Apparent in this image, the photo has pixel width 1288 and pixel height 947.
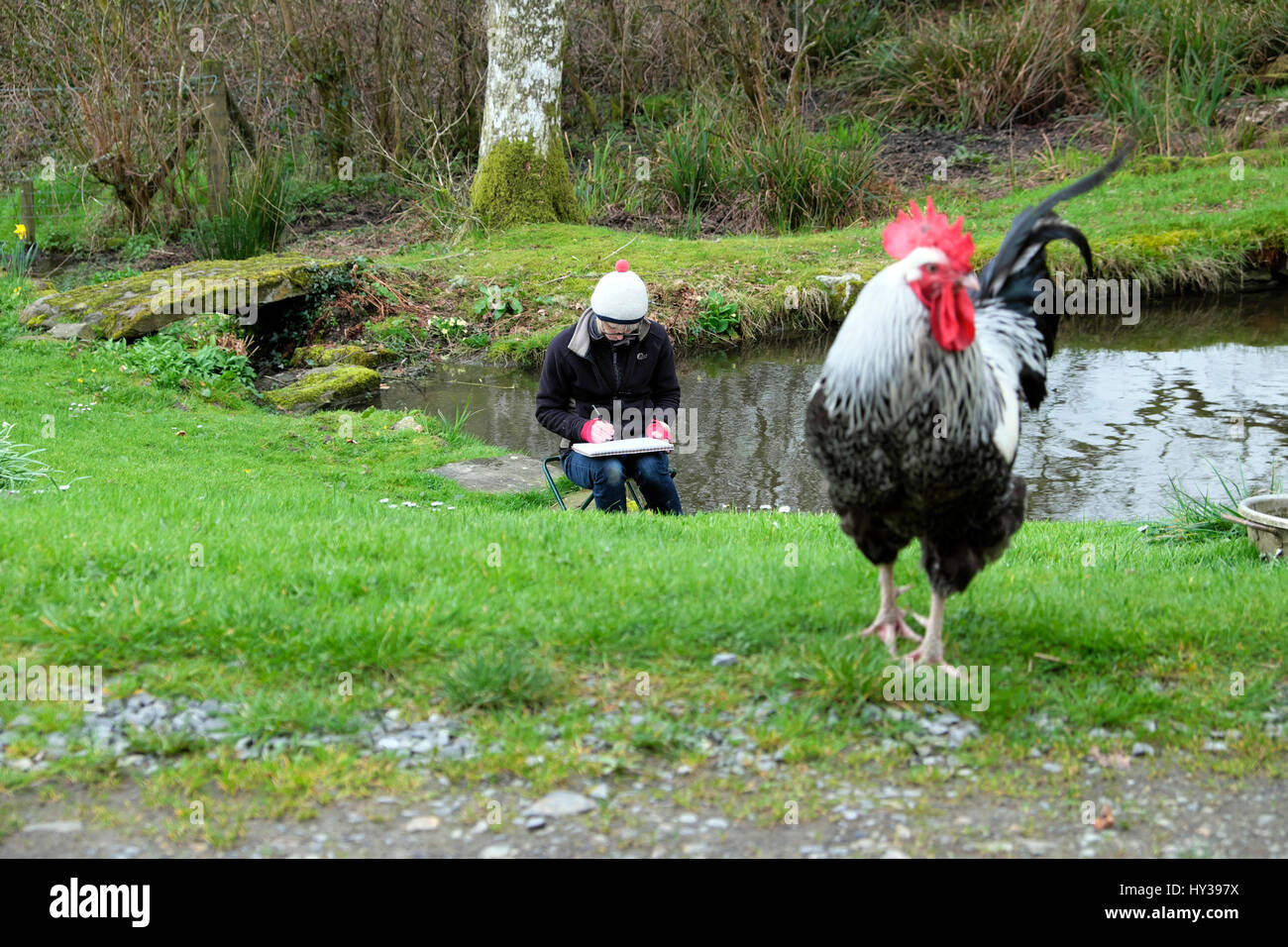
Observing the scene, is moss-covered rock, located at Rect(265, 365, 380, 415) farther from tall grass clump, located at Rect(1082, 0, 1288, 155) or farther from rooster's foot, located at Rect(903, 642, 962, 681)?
tall grass clump, located at Rect(1082, 0, 1288, 155)

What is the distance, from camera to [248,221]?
1420 centimetres

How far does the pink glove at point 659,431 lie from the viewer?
713 centimetres

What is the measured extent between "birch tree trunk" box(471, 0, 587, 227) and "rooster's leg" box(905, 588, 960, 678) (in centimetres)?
1218

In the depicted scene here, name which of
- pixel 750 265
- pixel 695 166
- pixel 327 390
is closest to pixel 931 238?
pixel 327 390

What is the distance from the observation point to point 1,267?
14.5 metres

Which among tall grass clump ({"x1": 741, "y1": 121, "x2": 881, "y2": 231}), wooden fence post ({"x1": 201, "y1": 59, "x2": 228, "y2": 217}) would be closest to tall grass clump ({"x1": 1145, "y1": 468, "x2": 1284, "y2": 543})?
tall grass clump ({"x1": 741, "y1": 121, "x2": 881, "y2": 231})

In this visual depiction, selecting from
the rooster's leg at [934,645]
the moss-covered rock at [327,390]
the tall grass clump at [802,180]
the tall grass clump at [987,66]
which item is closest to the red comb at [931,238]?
the rooster's leg at [934,645]

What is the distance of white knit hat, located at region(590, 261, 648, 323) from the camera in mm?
6883

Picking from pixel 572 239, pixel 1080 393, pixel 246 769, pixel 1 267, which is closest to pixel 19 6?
pixel 1 267

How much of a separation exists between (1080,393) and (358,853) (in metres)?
9.40

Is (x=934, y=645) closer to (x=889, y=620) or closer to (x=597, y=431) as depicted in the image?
(x=889, y=620)

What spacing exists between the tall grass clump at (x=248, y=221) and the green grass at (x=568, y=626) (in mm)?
8526
